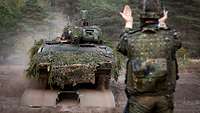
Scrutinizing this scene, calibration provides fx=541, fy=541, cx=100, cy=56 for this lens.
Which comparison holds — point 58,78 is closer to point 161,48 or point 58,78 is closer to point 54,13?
point 161,48

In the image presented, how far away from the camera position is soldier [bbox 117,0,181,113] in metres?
5.29

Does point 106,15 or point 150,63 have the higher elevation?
point 106,15

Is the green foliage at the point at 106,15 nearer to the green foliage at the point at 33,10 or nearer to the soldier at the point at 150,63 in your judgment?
the green foliage at the point at 33,10

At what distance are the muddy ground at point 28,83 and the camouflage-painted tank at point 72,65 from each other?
2.28 feet

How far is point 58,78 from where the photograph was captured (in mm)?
11930

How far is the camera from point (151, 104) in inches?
208

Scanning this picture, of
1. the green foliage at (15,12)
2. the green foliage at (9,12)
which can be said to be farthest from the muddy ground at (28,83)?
the green foliage at (9,12)

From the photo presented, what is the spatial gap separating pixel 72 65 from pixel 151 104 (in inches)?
265

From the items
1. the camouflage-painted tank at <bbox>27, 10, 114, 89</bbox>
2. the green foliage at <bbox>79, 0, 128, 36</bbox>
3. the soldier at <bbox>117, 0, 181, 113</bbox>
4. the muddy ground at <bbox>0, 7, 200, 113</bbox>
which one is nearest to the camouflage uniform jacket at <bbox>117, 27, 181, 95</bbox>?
the soldier at <bbox>117, 0, 181, 113</bbox>

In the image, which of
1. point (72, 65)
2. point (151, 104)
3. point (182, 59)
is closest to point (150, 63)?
point (151, 104)

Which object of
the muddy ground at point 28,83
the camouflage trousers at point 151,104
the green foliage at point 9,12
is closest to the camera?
the camouflage trousers at point 151,104

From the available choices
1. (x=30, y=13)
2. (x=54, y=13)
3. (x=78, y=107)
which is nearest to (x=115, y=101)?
(x=78, y=107)

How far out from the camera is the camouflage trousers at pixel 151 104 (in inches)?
208

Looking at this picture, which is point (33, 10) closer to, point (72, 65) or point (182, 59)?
point (182, 59)
